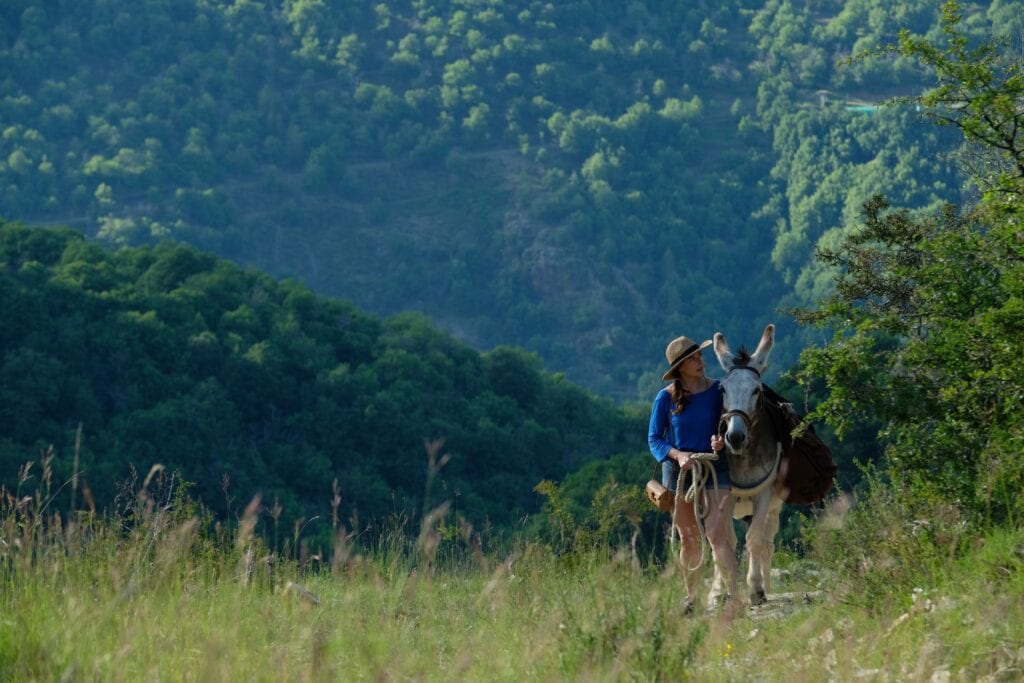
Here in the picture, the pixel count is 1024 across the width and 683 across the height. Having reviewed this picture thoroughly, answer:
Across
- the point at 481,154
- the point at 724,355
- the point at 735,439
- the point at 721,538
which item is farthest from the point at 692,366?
the point at 481,154

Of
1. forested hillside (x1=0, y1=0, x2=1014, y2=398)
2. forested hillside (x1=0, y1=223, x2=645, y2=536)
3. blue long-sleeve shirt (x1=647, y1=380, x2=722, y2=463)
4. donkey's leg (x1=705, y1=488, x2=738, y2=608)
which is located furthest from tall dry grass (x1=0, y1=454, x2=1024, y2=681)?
forested hillside (x1=0, y1=0, x2=1014, y2=398)

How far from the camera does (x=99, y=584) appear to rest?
26.3ft

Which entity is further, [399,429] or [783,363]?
[783,363]

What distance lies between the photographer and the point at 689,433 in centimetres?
1062

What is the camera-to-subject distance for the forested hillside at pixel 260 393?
187ft

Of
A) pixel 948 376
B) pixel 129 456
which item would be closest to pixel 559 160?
pixel 129 456

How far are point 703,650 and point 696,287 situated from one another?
15897 centimetres

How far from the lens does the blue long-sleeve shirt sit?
34.8 ft

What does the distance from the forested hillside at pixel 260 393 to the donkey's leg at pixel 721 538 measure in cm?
3946

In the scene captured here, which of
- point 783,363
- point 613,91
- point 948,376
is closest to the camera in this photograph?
point 948,376

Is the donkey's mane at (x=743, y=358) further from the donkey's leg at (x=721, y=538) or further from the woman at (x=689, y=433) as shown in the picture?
the donkey's leg at (x=721, y=538)

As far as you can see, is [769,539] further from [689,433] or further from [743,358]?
[743,358]

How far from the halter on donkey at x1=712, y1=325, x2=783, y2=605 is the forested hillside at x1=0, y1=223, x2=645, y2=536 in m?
39.0

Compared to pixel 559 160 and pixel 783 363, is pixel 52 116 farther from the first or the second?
pixel 783 363
